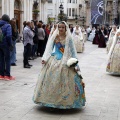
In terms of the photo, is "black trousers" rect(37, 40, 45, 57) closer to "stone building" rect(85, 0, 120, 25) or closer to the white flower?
the white flower

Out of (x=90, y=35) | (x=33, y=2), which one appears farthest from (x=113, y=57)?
(x=33, y=2)

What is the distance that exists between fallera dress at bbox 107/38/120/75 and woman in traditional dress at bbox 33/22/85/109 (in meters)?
4.69

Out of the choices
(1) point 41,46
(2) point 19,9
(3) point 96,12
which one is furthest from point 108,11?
(1) point 41,46

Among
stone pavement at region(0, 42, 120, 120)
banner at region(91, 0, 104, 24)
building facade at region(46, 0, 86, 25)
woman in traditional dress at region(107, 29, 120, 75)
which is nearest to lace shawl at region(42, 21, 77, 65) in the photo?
stone pavement at region(0, 42, 120, 120)

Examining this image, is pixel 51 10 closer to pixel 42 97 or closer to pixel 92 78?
pixel 92 78

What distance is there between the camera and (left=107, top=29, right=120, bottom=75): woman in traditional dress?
11094 mm

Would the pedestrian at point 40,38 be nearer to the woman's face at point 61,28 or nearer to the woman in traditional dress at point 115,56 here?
the woman in traditional dress at point 115,56

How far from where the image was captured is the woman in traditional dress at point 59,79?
636cm

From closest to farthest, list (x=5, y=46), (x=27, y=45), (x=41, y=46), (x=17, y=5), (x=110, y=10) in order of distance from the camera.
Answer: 1. (x=5, y=46)
2. (x=27, y=45)
3. (x=41, y=46)
4. (x=17, y=5)
5. (x=110, y=10)

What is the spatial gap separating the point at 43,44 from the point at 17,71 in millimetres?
5234

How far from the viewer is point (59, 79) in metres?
6.40

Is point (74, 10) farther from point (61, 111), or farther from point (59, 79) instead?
point (59, 79)

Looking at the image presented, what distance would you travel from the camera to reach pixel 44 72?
653cm

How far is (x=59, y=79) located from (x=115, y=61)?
5070 millimetres
